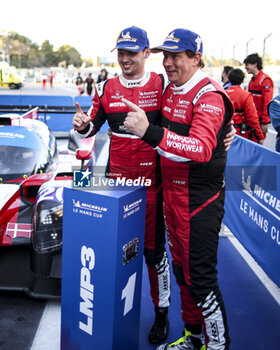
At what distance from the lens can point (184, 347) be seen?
242 cm

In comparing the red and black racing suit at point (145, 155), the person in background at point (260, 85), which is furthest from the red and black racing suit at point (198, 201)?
the person in background at point (260, 85)

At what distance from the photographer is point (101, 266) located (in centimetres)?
200

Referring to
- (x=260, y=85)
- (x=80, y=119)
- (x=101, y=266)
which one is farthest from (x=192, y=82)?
(x=260, y=85)

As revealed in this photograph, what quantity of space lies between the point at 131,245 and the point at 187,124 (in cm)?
71

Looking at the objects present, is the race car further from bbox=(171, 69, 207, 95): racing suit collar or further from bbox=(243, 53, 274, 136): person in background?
bbox=(243, 53, 274, 136): person in background

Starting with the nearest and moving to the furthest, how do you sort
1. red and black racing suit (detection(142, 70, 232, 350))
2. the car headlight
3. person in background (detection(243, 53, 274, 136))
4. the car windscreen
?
red and black racing suit (detection(142, 70, 232, 350))
the car headlight
the car windscreen
person in background (detection(243, 53, 274, 136))

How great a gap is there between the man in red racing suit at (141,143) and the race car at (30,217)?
1.44 ft

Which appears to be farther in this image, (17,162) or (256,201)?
(17,162)

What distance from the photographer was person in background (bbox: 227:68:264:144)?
17.6 ft

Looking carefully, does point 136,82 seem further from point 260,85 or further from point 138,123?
point 260,85

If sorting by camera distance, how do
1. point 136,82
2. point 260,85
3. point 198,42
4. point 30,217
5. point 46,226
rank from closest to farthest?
point 198,42
point 136,82
point 46,226
point 30,217
point 260,85

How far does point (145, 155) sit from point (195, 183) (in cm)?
49

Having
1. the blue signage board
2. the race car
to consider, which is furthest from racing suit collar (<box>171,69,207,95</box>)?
the race car

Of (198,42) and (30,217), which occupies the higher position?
(198,42)
